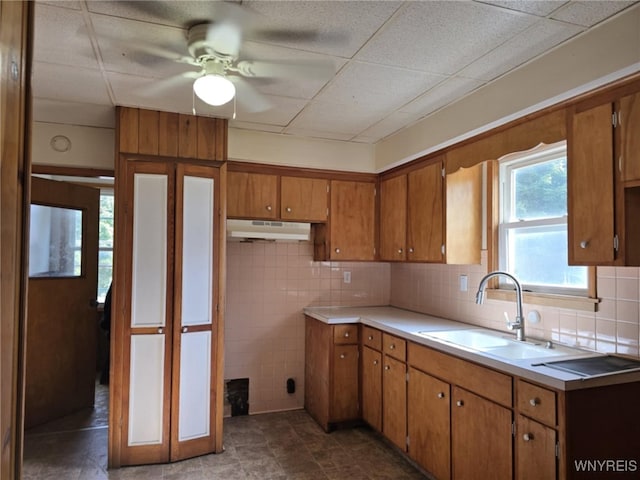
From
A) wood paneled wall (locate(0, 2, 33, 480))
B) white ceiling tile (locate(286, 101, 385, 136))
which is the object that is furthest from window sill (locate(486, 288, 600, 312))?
wood paneled wall (locate(0, 2, 33, 480))

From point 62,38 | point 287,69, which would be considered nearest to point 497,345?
point 287,69

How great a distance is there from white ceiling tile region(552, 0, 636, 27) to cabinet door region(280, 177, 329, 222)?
7.29 ft

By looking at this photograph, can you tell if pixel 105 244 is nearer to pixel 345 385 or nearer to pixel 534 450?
pixel 345 385

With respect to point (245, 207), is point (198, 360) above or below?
below

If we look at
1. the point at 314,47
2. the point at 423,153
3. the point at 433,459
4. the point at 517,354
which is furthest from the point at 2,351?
the point at 423,153

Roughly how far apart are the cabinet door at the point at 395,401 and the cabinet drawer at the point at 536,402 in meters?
0.99

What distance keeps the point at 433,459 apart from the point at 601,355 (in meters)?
1.11

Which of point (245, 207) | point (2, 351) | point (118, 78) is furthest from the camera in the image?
point (245, 207)

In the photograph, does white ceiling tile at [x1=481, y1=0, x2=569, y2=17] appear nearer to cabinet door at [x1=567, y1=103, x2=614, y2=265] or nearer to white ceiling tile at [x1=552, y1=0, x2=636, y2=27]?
white ceiling tile at [x1=552, y1=0, x2=636, y2=27]

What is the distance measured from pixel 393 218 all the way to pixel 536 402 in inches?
80.2

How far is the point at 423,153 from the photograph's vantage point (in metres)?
3.14

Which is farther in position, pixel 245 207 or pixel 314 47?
pixel 245 207

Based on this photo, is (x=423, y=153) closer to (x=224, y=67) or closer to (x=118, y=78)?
(x=224, y=67)

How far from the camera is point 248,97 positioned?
2.68 m
